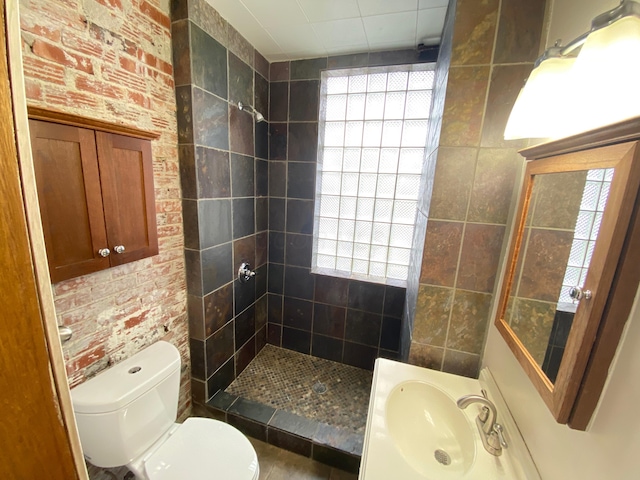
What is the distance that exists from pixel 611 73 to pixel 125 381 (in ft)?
5.84

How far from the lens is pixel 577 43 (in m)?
0.60

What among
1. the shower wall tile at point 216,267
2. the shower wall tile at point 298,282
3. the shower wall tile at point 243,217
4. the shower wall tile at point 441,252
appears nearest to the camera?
the shower wall tile at point 441,252

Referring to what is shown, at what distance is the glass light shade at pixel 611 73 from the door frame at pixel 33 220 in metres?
0.99

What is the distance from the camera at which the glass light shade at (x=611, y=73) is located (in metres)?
0.48

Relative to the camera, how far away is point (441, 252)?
1.15 m

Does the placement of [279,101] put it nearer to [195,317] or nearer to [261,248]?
[261,248]

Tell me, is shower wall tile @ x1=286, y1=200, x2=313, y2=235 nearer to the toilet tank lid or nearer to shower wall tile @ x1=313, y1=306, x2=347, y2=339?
shower wall tile @ x1=313, y1=306, x2=347, y2=339

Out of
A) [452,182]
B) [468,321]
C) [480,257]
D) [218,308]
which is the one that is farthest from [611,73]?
[218,308]

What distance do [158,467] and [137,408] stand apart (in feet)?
0.91

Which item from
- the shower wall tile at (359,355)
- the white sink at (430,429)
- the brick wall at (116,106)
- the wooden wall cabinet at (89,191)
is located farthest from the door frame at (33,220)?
the shower wall tile at (359,355)

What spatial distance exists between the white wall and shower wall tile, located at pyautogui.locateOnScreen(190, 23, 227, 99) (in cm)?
153

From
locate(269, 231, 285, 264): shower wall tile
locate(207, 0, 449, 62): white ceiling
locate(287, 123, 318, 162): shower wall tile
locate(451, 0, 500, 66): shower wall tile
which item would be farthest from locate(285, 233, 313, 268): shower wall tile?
locate(451, 0, 500, 66): shower wall tile

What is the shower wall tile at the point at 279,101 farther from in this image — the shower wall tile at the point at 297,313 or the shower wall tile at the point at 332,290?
the shower wall tile at the point at 297,313

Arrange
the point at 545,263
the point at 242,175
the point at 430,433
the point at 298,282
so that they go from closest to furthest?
the point at 545,263 < the point at 430,433 < the point at 242,175 < the point at 298,282
